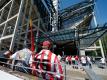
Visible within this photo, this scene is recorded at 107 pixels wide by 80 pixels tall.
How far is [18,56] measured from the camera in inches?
219

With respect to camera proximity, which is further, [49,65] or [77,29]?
[77,29]

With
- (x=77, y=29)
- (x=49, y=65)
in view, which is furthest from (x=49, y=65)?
(x=77, y=29)

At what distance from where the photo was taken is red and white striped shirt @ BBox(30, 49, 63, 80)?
2.99m

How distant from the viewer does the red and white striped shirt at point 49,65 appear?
2.99 m

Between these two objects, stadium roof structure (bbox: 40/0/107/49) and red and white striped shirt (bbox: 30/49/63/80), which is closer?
red and white striped shirt (bbox: 30/49/63/80)

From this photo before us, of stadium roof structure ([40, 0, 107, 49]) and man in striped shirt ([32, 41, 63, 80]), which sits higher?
stadium roof structure ([40, 0, 107, 49])

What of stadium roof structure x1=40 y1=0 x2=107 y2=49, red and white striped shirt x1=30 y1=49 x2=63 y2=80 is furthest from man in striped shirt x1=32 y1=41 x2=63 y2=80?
stadium roof structure x1=40 y1=0 x2=107 y2=49

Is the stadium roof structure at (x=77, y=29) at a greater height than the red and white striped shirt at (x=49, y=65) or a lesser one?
greater

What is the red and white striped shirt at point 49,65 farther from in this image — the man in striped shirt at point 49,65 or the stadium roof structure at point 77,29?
the stadium roof structure at point 77,29

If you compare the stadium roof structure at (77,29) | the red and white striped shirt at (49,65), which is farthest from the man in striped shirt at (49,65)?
the stadium roof structure at (77,29)

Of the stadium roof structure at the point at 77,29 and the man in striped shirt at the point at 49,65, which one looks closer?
the man in striped shirt at the point at 49,65

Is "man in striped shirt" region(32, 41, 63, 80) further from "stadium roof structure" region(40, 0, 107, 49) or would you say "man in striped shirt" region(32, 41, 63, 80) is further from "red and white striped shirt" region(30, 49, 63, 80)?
"stadium roof structure" region(40, 0, 107, 49)

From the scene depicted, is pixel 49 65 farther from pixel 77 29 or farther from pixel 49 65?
pixel 77 29

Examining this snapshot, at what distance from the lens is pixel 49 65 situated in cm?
312
